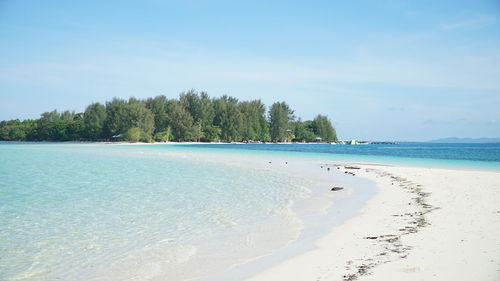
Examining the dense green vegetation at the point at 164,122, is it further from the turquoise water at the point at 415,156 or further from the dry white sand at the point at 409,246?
the dry white sand at the point at 409,246

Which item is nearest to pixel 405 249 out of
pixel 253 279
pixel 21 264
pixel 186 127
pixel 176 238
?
pixel 253 279

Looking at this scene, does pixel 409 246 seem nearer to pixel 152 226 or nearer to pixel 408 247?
pixel 408 247

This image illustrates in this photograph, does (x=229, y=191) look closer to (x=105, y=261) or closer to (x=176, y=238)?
(x=176, y=238)

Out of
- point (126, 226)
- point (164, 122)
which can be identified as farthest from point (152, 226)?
point (164, 122)

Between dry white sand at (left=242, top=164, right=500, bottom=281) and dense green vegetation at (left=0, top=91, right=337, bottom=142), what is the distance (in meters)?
108

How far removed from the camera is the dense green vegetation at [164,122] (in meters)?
116

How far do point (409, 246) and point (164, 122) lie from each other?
4737 inches

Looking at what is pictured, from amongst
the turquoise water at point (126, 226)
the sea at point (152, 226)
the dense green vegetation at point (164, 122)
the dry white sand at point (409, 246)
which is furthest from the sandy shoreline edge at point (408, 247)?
the dense green vegetation at point (164, 122)

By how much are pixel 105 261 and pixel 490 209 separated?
1114cm

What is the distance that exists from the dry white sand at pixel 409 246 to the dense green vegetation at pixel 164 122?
354 ft

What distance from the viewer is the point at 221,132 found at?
135 metres

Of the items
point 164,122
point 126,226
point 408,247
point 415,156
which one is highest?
point 164,122

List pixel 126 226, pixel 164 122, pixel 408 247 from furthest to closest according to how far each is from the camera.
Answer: pixel 164 122 → pixel 126 226 → pixel 408 247

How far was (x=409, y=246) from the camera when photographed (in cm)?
770
